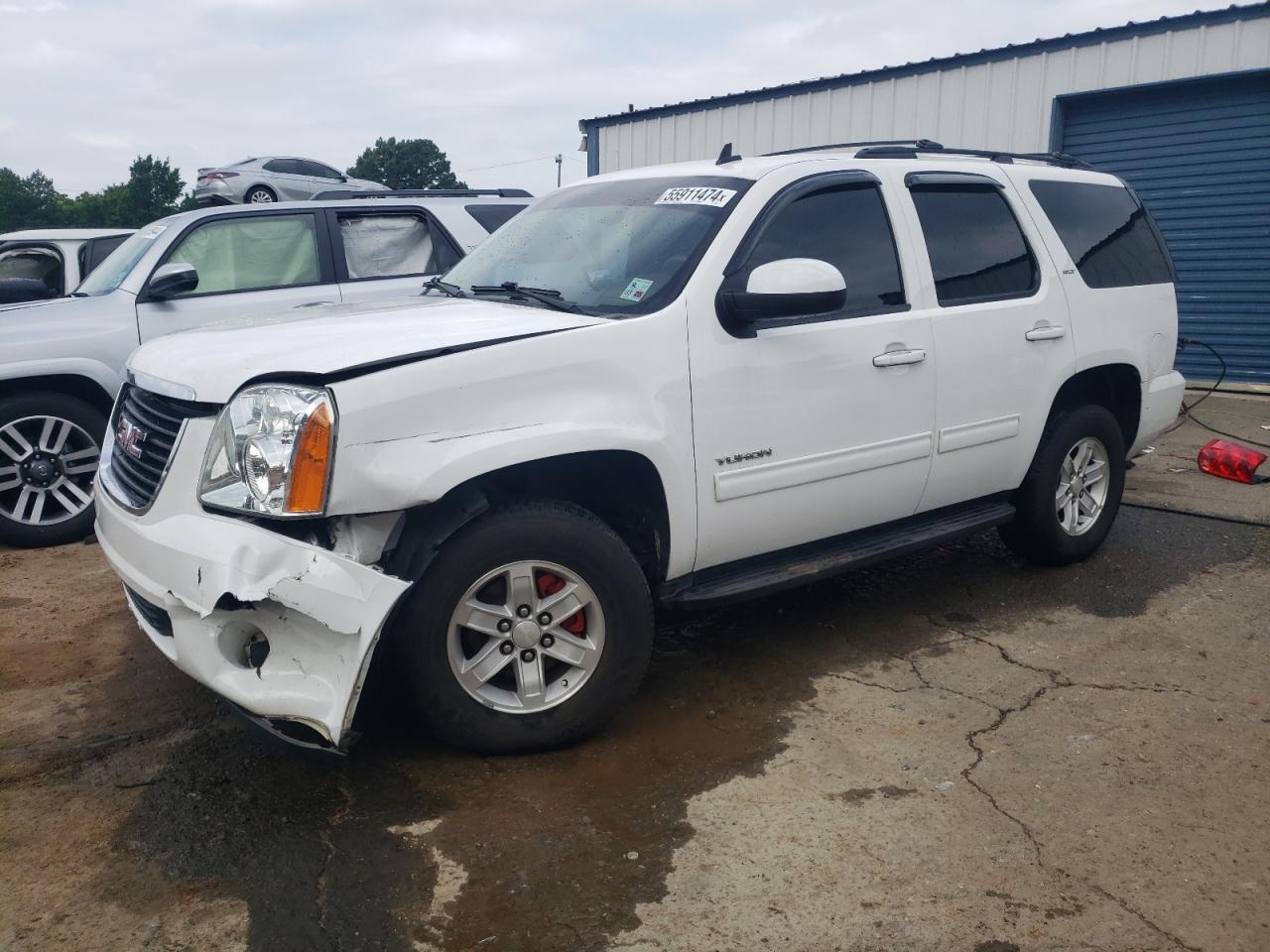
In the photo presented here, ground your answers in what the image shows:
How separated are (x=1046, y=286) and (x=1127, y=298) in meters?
0.67

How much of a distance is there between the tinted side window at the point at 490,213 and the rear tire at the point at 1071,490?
388 centimetres

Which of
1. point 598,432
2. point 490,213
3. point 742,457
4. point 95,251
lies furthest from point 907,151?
point 95,251

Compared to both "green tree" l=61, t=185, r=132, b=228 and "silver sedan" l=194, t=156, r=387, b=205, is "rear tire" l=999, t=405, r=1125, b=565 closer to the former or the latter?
"silver sedan" l=194, t=156, r=387, b=205

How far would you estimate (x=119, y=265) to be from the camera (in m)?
6.49

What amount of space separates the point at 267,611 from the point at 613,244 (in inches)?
72.2

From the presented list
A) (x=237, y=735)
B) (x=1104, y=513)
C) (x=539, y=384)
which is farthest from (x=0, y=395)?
(x=1104, y=513)

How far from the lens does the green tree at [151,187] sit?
5369 cm

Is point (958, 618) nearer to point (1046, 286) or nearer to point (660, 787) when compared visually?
point (1046, 286)

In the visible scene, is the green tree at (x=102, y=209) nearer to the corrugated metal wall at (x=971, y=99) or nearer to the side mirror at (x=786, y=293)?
the corrugated metal wall at (x=971, y=99)

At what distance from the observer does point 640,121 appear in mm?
15953

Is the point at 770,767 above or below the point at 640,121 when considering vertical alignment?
below

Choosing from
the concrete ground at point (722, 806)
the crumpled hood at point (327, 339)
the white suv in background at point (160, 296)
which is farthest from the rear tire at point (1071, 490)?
the white suv in background at point (160, 296)

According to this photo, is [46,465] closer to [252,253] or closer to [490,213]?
[252,253]

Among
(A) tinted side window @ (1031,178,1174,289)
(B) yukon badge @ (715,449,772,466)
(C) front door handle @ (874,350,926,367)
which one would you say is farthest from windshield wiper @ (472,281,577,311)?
(A) tinted side window @ (1031,178,1174,289)
